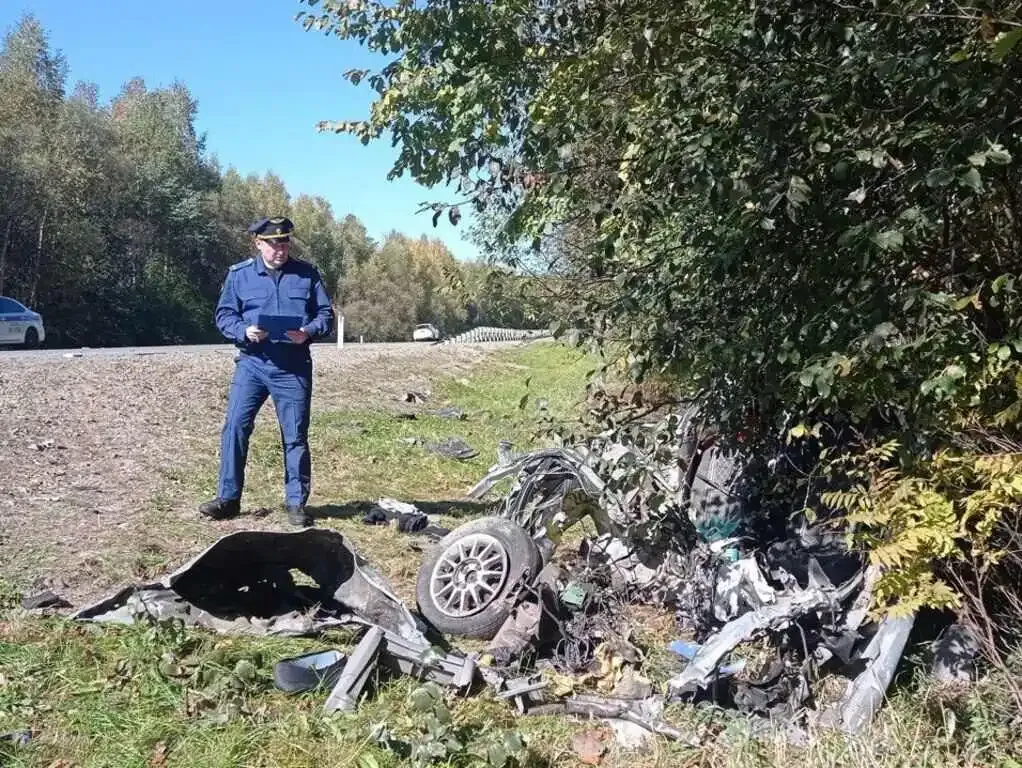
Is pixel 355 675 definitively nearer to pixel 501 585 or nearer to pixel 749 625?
pixel 501 585

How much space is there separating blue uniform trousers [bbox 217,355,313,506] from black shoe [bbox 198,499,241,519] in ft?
0.66

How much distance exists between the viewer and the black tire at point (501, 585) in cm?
512

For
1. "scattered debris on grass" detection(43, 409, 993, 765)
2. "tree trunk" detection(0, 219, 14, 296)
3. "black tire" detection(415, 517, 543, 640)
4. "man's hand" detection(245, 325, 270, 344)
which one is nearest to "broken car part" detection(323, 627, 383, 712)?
"scattered debris on grass" detection(43, 409, 993, 765)

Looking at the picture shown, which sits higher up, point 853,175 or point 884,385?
point 853,175

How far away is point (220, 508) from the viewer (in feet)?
23.4

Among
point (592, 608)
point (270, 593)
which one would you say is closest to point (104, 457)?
point (270, 593)

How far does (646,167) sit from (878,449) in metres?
1.59

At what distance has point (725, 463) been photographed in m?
6.01

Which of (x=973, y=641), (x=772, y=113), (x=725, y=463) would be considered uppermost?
(x=772, y=113)

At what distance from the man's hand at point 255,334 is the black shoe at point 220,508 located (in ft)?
4.12

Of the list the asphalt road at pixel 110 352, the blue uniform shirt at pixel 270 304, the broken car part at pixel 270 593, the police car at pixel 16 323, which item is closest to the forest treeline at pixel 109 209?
the asphalt road at pixel 110 352

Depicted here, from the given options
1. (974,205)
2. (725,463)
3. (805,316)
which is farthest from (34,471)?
(974,205)

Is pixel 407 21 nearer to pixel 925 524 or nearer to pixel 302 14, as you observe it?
pixel 302 14

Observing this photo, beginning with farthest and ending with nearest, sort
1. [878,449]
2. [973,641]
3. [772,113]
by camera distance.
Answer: [973,641] < [878,449] < [772,113]
